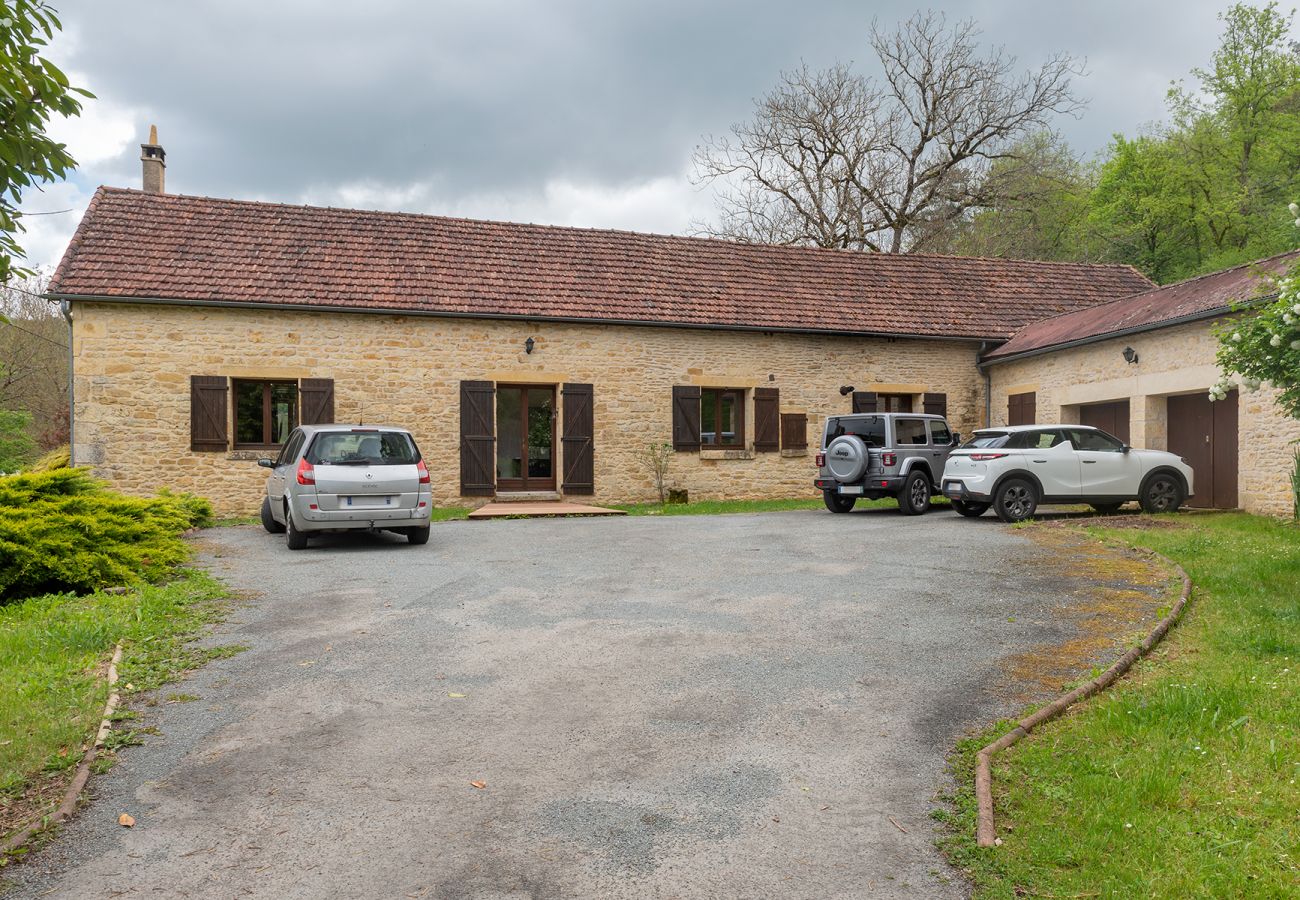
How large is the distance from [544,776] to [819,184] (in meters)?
29.3

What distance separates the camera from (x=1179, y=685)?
184 inches

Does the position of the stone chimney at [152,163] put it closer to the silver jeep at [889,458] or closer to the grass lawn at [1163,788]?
the silver jeep at [889,458]

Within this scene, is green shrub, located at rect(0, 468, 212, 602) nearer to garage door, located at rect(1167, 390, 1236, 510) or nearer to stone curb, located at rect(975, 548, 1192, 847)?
stone curb, located at rect(975, 548, 1192, 847)

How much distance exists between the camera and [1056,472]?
12.5 meters

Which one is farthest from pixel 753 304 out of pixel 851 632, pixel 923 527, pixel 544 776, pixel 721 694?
pixel 544 776

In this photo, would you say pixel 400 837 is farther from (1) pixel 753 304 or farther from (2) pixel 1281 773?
(1) pixel 753 304

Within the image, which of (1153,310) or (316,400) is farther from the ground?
(1153,310)

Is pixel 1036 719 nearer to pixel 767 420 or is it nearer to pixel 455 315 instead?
pixel 455 315

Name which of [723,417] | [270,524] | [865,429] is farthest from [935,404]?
[270,524]

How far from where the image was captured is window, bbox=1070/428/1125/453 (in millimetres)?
12758

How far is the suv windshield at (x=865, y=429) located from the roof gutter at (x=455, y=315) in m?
3.84

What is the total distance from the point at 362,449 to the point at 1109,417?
13.4m

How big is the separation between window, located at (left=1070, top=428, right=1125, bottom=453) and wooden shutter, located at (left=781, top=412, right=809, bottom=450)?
6.37 meters

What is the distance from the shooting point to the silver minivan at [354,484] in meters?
10.4
